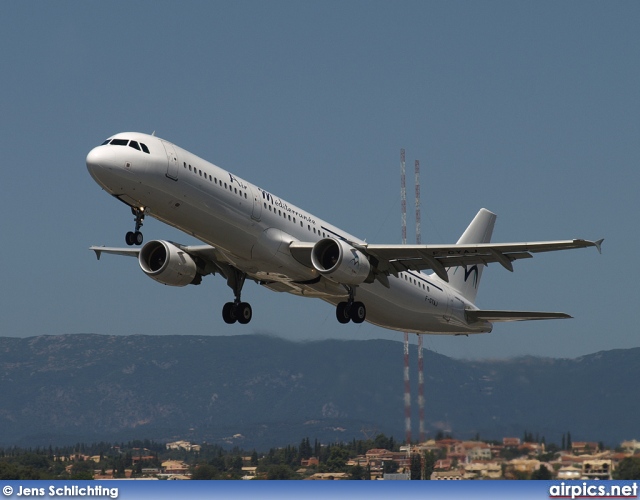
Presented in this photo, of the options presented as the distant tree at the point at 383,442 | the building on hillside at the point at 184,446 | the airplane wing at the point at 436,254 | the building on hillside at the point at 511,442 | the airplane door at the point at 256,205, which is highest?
the airplane door at the point at 256,205

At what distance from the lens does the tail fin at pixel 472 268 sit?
5059 cm

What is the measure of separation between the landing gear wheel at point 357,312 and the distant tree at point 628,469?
11.0 m

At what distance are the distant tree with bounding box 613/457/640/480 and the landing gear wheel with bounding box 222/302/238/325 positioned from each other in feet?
51.8

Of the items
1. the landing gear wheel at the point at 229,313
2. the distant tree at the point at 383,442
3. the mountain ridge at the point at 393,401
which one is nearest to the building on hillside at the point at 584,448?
the mountain ridge at the point at 393,401

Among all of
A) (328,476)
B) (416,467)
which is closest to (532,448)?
(416,467)

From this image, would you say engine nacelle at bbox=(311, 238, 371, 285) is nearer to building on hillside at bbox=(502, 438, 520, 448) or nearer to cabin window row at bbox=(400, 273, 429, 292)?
cabin window row at bbox=(400, 273, 429, 292)

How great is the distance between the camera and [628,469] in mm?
38594

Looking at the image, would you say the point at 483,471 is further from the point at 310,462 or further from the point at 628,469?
the point at 310,462

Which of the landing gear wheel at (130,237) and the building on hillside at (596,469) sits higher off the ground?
the landing gear wheel at (130,237)

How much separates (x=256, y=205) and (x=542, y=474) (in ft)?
48.5

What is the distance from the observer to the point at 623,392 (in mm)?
46562

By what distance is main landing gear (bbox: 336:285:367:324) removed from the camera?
134ft

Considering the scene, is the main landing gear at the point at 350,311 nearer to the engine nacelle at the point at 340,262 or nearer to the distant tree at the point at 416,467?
the engine nacelle at the point at 340,262

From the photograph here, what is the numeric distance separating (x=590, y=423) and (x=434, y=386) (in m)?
10.4
